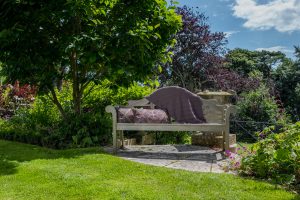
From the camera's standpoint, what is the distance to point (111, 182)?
4277mm

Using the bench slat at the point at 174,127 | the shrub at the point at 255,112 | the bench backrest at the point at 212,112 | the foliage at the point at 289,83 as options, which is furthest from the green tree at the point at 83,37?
the foliage at the point at 289,83

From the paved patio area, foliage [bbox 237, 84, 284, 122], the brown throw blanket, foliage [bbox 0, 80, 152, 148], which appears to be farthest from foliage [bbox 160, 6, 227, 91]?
the paved patio area

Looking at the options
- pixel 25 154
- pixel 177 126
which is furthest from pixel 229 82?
pixel 25 154

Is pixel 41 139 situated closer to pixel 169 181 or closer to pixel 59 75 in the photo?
pixel 59 75

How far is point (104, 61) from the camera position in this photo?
657 centimetres

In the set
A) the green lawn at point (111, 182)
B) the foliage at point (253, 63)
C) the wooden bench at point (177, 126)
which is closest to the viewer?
the green lawn at point (111, 182)

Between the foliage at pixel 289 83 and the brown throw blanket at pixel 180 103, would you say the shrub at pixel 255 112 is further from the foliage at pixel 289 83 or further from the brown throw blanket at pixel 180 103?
the brown throw blanket at pixel 180 103

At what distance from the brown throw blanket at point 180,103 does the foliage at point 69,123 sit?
38.0 inches

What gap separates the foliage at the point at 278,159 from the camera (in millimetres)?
4430

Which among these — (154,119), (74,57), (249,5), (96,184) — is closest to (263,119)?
(249,5)

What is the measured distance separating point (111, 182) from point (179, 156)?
2005 millimetres

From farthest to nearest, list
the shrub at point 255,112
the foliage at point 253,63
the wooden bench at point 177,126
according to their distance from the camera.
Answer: the foliage at point 253,63 < the shrub at point 255,112 < the wooden bench at point 177,126

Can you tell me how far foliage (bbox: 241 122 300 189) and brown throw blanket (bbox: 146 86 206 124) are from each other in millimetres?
2130

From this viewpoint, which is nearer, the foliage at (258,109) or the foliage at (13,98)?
the foliage at (13,98)
